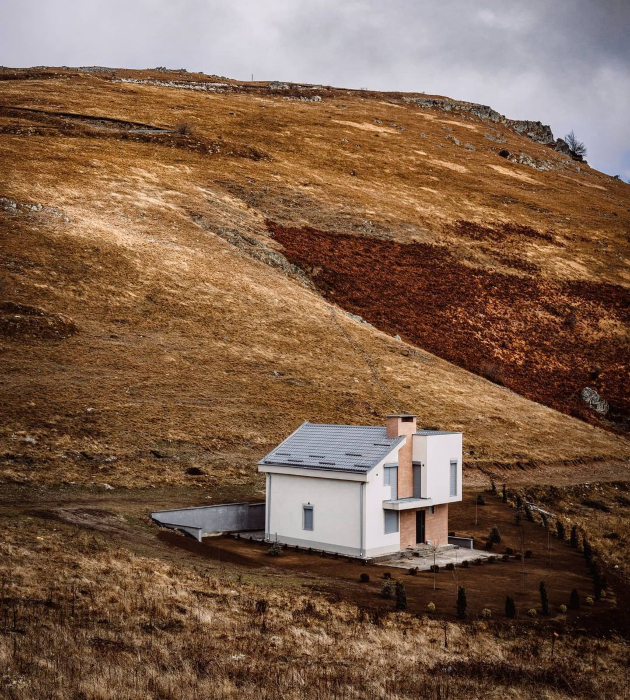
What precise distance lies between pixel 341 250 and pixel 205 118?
4420cm

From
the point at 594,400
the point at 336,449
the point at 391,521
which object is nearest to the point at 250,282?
the point at 594,400

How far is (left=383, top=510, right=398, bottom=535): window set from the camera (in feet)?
108

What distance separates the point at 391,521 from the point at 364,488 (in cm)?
274

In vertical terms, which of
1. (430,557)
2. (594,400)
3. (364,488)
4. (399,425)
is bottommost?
(430,557)

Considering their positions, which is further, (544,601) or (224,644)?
(544,601)

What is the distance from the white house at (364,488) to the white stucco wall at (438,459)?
0.05 meters

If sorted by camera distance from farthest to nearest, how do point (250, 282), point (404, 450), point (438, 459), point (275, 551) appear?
point (250, 282), point (438, 459), point (404, 450), point (275, 551)

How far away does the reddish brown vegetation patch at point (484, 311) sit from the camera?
69.4m

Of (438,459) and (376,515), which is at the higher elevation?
(438,459)

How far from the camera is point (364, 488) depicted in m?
31.4

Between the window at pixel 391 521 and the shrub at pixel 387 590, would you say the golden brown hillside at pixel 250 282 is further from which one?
the shrub at pixel 387 590

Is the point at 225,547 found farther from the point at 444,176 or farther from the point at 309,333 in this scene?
the point at 444,176

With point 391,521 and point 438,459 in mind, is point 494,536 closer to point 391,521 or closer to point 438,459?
point 438,459

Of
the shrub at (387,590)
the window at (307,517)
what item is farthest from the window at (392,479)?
the shrub at (387,590)
